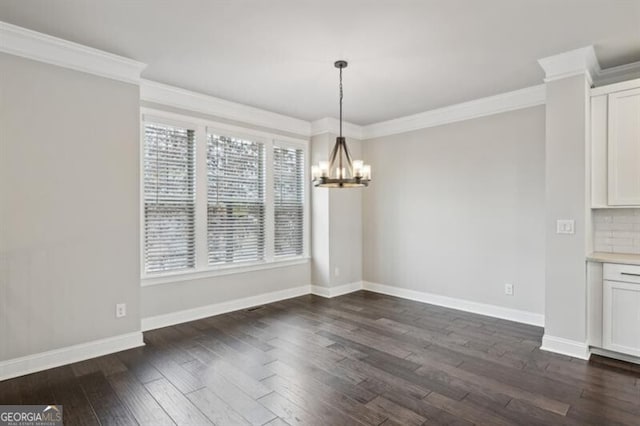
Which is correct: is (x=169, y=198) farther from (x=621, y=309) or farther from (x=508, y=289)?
(x=621, y=309)

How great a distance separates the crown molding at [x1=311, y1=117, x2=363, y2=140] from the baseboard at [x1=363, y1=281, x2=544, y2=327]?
8.66ft

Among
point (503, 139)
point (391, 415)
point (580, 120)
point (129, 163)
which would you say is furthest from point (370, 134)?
point (391, 415)

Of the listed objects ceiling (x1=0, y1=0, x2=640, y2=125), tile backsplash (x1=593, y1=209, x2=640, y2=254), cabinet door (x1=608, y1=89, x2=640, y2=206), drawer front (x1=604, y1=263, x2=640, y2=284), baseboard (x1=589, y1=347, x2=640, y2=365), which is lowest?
baseboard (x1=589, y1=347, x2=640, y2=365)

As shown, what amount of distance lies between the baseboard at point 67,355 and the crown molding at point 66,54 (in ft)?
8.50

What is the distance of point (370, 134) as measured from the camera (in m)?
6.02

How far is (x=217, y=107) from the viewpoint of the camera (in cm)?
462

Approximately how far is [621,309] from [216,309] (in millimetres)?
4433

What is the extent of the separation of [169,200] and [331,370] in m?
2.73

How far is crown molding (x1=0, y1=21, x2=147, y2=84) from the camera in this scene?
286 cm

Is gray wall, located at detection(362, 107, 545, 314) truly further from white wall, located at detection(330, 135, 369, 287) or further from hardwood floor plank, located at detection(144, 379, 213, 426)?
hardwood floor plank, located at detection(144, 379, 213, 426)

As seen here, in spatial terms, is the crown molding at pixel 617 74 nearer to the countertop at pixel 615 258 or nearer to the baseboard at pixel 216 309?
the countertop at pixel 615 258

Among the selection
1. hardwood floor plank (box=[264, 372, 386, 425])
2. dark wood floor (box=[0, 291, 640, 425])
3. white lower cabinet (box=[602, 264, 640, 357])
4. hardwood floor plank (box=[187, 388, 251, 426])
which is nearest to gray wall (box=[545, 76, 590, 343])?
white lower cabinet (box=[602, 264, 640, 357])

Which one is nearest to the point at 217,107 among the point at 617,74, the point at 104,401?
the point at 104,401

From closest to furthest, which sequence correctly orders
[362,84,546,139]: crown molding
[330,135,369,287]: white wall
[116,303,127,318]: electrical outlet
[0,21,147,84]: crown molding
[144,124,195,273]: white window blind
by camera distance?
[0,21,147,84]: crown molding, [116,303,127,318]: electrical outlet, [144,124,195,273]: white window blind, [362,84,546,139]: crown molding, [330,135,369,287]: white wall
